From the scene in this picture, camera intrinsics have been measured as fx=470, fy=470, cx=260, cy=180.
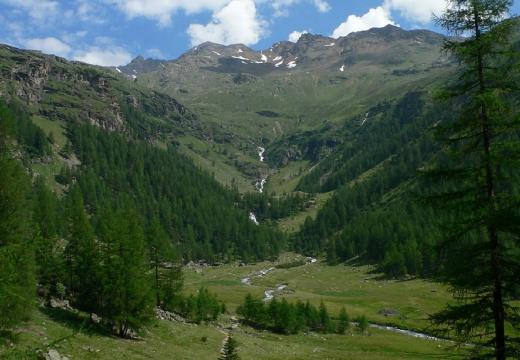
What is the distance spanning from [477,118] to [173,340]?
42.8 m

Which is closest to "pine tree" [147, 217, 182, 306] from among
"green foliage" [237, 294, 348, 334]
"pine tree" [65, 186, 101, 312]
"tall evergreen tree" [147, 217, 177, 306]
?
"tall evergreen tree" [147, 217, 177, 306]

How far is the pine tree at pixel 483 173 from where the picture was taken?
17688 millimetres

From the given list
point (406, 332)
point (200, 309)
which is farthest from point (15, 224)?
point (406, 332)

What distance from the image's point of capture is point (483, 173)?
60.6ft

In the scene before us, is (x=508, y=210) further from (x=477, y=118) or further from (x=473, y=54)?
(x=473, y=54)

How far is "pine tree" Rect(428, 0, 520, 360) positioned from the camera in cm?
1769

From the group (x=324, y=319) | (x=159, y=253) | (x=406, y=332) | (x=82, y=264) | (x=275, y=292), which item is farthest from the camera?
(x=275, y=292)

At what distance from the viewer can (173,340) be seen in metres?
51.8

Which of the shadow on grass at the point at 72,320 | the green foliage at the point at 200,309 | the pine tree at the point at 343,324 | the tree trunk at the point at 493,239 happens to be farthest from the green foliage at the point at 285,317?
the tree trunk at the point at 493,239

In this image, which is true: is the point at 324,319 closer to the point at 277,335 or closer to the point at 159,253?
the point at 277,335

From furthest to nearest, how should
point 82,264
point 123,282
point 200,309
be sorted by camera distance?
point 200,309
point 82,264
point 123,282

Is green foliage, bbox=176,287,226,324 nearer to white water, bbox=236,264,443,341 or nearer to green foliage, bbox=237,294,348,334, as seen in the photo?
green foliage, bbox=237,294,348,334

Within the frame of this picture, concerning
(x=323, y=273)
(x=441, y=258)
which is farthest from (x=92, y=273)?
(x=323, y=273)

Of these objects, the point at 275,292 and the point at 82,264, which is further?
the point at 275,292
